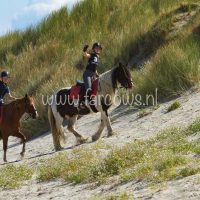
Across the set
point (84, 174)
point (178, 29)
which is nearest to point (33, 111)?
point (84, 174)

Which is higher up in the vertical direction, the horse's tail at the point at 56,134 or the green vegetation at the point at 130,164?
the green vegetation at the point at 130,164

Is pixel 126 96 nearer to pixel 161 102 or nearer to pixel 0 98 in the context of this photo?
pixel 161 102

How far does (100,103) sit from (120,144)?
9.04 feet

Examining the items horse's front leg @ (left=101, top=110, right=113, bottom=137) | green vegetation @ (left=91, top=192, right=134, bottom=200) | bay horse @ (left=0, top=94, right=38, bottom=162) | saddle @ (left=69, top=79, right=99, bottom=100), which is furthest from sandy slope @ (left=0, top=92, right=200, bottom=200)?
saddle @ (left=69, top=79, right=99, bottom=100)

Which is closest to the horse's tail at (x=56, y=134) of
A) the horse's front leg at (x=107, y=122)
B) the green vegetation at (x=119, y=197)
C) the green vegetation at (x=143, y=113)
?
the horse's front leg at (x=107, y=122)

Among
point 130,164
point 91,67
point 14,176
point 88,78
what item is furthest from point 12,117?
point 130,164

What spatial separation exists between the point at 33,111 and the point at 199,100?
396 cm

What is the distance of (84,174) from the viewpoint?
10.0m

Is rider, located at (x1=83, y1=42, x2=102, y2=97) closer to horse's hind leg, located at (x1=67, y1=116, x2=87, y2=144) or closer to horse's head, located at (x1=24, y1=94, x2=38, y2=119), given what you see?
horse's hind leg, located at (x1=67, y1=116, x2=87, y2=144)

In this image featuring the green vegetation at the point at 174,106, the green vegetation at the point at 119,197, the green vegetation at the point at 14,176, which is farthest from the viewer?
the green vegetation at the point at 174,106

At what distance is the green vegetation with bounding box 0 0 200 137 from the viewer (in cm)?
1795

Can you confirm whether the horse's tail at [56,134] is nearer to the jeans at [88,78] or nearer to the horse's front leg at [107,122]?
the horse's front leg at [107,122]

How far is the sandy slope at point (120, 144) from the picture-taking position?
7.94 metres

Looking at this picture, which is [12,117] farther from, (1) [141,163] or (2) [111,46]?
(2) [111,46]
